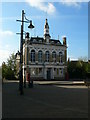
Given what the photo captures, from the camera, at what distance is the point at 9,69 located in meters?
49.2

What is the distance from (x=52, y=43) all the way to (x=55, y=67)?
19.1 ft

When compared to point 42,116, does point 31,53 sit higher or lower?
higher

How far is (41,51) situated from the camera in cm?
4812

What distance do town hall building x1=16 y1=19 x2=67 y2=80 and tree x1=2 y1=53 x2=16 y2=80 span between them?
3116mm

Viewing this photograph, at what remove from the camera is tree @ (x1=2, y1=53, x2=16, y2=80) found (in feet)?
158

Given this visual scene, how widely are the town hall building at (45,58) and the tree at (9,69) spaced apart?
312 centimetres

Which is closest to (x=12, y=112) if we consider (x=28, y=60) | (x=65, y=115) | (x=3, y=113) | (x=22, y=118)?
(x=3, y=113)

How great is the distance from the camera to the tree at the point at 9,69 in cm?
4802

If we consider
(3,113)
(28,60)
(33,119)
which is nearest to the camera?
(33,119)

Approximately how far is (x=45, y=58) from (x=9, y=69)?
29.8 ft

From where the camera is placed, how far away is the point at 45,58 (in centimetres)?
4834

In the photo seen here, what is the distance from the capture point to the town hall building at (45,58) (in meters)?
47.3

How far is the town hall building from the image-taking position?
47312 mm

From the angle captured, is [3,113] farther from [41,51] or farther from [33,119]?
[41,51]
